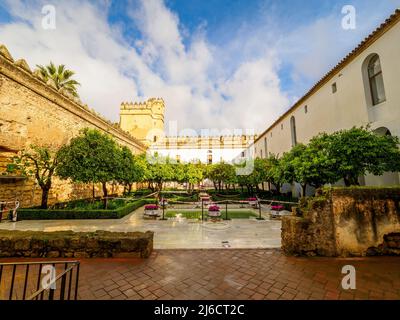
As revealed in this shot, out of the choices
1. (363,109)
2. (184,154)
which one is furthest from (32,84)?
(184,154)

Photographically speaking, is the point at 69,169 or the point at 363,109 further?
the point at 69,169

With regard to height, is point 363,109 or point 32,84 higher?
point 32,84

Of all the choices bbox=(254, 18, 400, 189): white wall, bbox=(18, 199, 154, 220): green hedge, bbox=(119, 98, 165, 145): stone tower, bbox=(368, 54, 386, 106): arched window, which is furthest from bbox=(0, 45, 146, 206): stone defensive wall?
bbox=(119, 98, 165, 145): stone tower

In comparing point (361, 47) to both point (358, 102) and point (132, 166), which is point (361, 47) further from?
point (132, 166)

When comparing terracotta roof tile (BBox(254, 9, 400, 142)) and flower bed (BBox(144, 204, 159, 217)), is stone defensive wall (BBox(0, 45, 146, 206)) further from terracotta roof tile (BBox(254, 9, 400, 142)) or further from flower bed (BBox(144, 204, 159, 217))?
terracotta roof tile (BBox(254, 9, 400, 142))

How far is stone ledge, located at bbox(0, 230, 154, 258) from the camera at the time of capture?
526 cm

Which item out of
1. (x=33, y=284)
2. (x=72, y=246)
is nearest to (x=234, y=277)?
(x=33, y=284)

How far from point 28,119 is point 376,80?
804 inches

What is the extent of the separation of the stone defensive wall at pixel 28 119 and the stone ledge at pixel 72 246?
23.0 ft

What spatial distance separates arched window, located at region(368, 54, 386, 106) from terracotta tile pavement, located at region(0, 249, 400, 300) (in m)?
8.63

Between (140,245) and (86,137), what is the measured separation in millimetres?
10156

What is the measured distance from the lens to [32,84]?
1228 centimetres

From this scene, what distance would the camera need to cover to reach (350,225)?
5348mm
